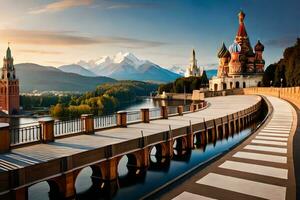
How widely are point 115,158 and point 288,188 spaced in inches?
307

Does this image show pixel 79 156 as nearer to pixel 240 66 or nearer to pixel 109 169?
pixel 109 169

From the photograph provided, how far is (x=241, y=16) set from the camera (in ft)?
378

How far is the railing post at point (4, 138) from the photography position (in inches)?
508

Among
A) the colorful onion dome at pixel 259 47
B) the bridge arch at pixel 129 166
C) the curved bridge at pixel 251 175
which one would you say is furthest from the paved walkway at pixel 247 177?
the colorful onion dome at pixel 259 47

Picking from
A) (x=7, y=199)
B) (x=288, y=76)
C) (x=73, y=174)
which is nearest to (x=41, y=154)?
(x=73, y=174)

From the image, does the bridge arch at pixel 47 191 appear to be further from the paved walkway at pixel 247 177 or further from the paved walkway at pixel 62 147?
the paved walkway at pixel 247 177

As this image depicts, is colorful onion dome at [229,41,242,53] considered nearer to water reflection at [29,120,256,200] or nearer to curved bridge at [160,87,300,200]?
water reflection at [29,120,256,200]

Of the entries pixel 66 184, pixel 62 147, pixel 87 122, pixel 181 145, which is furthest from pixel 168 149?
pixel 66 184

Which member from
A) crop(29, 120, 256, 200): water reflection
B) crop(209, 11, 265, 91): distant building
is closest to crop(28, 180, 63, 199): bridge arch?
crop(29, 120, 256, 200): water reflection

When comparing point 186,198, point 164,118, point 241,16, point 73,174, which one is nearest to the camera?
point 186,198

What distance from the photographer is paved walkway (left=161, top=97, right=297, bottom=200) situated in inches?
348

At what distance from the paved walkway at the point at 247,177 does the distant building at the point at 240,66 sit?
3494 inches

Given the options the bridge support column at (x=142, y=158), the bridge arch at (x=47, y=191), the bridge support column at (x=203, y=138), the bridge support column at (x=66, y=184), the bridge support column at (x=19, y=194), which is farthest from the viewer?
the bridge support column at (x=203, y=138)

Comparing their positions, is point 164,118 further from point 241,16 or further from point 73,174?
point 241,16
